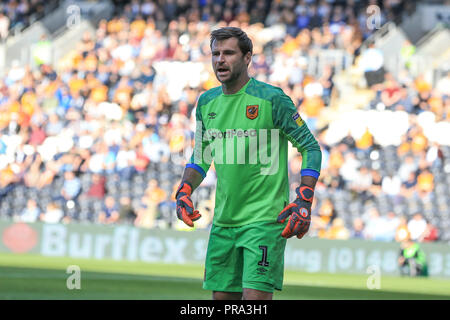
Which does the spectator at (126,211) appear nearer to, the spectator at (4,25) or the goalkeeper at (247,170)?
the spectator at (4,25)

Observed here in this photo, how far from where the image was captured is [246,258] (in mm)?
6867

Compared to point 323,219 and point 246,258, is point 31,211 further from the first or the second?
point 246,258

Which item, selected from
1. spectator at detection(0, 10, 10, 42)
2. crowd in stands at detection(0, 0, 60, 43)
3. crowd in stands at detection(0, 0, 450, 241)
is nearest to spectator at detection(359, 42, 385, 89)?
crowd in stands at detection(0, 0, 450, 241)

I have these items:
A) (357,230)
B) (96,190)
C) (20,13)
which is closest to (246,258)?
(357,230)

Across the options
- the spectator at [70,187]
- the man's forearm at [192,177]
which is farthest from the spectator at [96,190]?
the man's forearm at [192,177]

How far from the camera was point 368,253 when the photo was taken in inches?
866

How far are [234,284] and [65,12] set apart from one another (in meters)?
25.3

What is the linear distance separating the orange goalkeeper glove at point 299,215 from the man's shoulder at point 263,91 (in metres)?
0.67

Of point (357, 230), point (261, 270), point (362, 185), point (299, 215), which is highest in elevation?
point (362, 185)

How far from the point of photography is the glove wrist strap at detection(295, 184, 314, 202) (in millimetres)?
6851

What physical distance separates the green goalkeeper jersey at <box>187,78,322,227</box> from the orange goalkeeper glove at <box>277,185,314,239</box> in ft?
0.41

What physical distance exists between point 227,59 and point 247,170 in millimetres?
777
